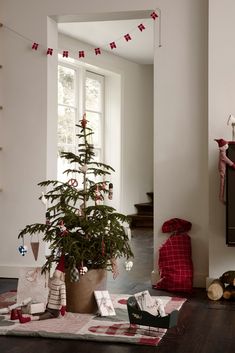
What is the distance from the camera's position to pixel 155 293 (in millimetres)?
4430

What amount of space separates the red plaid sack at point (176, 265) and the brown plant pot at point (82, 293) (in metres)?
1.05

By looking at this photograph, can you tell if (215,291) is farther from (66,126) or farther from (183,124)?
(66,126)

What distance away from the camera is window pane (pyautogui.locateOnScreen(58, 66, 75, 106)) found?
780 centimetres

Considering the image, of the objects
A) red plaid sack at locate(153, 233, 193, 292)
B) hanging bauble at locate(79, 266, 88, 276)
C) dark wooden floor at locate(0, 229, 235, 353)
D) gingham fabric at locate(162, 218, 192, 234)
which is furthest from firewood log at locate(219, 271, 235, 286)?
hanging bauble at locate(79, 266, 88, 276)

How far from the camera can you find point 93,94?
28.4 ft

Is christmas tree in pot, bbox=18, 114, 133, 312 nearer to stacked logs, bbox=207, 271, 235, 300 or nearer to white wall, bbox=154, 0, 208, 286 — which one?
stacked logs, bbox=207, 271, 235, 300

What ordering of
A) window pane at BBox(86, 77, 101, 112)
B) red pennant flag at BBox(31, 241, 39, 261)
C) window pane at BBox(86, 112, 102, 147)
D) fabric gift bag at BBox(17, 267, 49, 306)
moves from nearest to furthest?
1. fabric gift bag at BBox(17, 267, 49, 306)
2. red pennant flag at BBox(31, 241, 39, 261)
3. window pane at BBox(86, 77, 101, 112)
4. window pane at BBox(86, 112, 102, 147)

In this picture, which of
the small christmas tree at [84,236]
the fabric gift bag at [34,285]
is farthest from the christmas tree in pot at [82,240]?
the fabric gift bag at [34,285]

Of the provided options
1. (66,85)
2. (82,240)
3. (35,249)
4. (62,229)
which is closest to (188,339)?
(82,240)

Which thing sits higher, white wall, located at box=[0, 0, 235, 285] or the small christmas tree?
white wall, located at box=[0, 0, 235, 285]

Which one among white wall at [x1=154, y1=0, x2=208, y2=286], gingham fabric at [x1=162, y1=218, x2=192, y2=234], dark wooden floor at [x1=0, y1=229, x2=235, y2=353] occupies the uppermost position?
white wall at [x1=154, y1=0, x2=208, y2=286]

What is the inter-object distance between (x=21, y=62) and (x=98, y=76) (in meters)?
3.71

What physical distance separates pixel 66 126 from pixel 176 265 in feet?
12.6

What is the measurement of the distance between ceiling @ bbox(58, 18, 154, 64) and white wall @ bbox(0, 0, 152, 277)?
1182 mm
